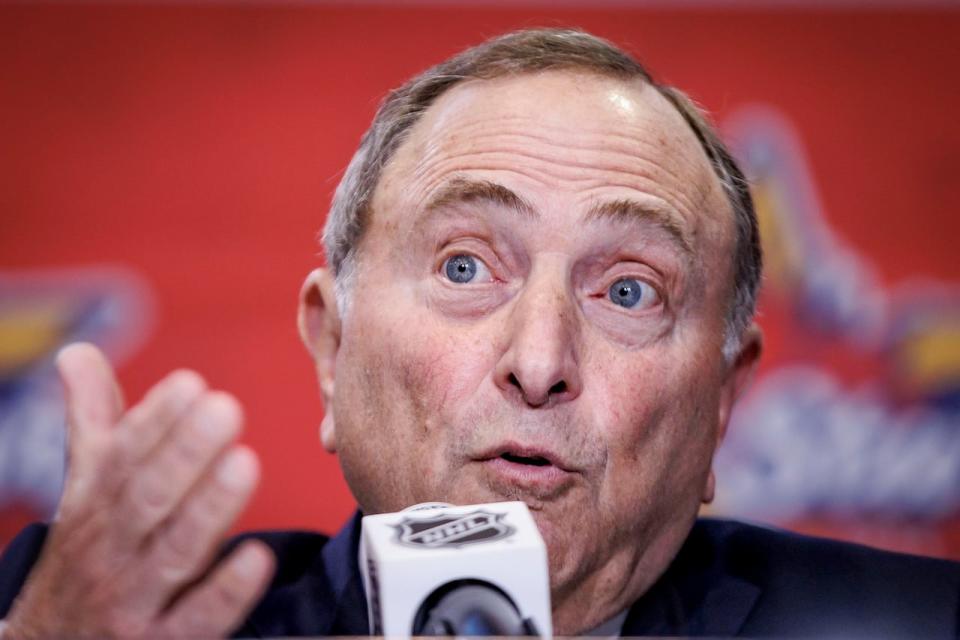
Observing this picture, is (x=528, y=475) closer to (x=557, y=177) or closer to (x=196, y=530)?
(x=557, y=177)

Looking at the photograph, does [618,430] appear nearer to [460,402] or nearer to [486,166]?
[460,402]

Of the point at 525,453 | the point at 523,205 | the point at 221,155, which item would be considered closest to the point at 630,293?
the point at 523,205

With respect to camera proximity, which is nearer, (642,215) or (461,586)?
(461,586)

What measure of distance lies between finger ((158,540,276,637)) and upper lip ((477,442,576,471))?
581mm

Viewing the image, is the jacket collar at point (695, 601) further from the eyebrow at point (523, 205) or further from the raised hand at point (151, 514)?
the raised hand at point (151, 514)

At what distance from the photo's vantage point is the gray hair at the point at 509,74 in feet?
7.18

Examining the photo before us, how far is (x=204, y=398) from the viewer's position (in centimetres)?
122

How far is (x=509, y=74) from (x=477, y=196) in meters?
0.31

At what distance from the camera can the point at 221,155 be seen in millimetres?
3730

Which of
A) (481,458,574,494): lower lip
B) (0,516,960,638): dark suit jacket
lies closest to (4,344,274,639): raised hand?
(481,458,574,494): lower lip

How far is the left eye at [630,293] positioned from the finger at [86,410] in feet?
3.02

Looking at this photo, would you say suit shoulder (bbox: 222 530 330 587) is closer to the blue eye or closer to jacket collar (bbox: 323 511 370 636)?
jacket collar (bbox: 323 511 370 636)

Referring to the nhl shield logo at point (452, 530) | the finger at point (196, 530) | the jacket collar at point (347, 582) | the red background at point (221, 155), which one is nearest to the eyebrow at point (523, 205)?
the jacket collar at point (347, 582)

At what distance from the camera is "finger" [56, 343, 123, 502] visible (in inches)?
49.8
